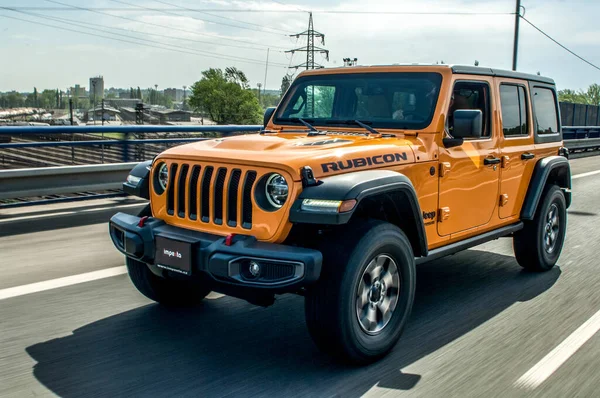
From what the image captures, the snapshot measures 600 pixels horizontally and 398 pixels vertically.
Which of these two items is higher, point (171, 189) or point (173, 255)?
point (171, 189)

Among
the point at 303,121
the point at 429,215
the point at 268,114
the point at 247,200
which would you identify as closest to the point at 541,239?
the point at 429,215

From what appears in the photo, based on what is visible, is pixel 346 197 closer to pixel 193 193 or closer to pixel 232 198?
pixel 232 198

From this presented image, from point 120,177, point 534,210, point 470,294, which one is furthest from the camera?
point 120,177

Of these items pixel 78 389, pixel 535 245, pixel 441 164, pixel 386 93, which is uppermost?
pixel 386 93

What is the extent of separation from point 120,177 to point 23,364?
602 centimetres

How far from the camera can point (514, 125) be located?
6098mm

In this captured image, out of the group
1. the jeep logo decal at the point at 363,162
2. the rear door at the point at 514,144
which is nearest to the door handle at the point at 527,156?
the rear door at the point at 514,144

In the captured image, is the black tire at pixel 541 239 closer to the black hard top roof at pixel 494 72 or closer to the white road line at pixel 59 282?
the black hard top roof at pixel 494 72

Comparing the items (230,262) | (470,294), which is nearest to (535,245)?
(470,294)

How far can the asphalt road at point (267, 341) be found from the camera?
384 cm

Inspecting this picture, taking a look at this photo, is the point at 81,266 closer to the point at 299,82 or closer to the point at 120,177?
the point at 299,82

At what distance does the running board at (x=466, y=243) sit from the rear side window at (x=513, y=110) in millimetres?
843

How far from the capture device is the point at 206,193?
13.9 ft

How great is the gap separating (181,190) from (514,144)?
316cm
